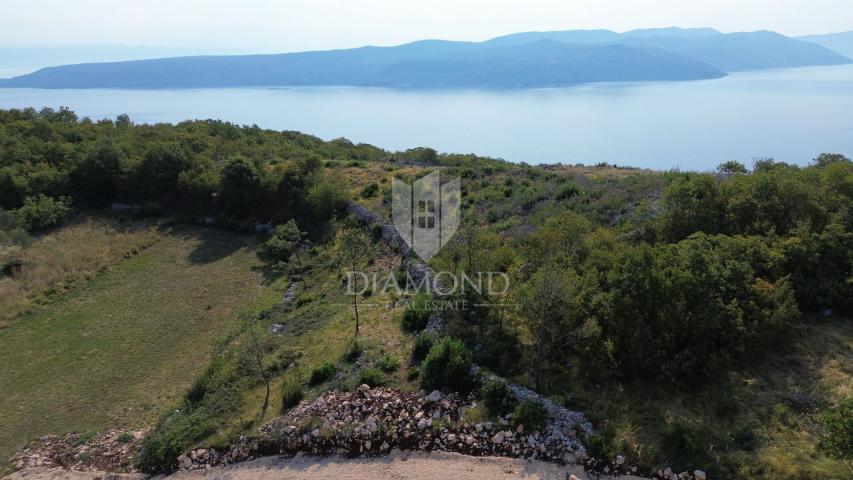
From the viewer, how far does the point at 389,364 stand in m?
13.4

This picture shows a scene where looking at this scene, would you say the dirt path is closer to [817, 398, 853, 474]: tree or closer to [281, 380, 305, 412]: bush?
[281, 380, 305, 412]: bush

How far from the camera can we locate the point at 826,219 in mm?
15453

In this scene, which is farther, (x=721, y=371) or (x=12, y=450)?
(x=12, y=450)

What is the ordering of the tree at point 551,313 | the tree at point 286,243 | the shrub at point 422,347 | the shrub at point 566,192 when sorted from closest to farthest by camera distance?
the tree at point 551,313
the shrub at point 422,347
the tree at point 286,243
the shrub at point 566,192

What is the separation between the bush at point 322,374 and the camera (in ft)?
45.1

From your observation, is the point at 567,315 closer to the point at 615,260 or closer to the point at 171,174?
the point at 615,260

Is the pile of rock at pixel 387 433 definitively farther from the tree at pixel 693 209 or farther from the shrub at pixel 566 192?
the shrub at pixel 566 192

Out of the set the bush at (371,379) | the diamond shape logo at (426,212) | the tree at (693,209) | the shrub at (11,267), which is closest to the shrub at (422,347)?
the bush at (371,379)

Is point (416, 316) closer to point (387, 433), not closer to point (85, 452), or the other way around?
point (387, 433)

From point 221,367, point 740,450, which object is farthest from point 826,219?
point 221,367

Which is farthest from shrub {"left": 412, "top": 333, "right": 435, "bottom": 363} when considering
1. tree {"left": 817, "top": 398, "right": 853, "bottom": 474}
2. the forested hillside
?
tree {"left": 817, "top": 398, "right": 853, "bottom": 474}

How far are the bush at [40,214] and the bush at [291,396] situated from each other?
28.4 meters

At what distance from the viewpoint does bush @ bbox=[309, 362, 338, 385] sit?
13.8 metres

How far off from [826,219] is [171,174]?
3740 cm
